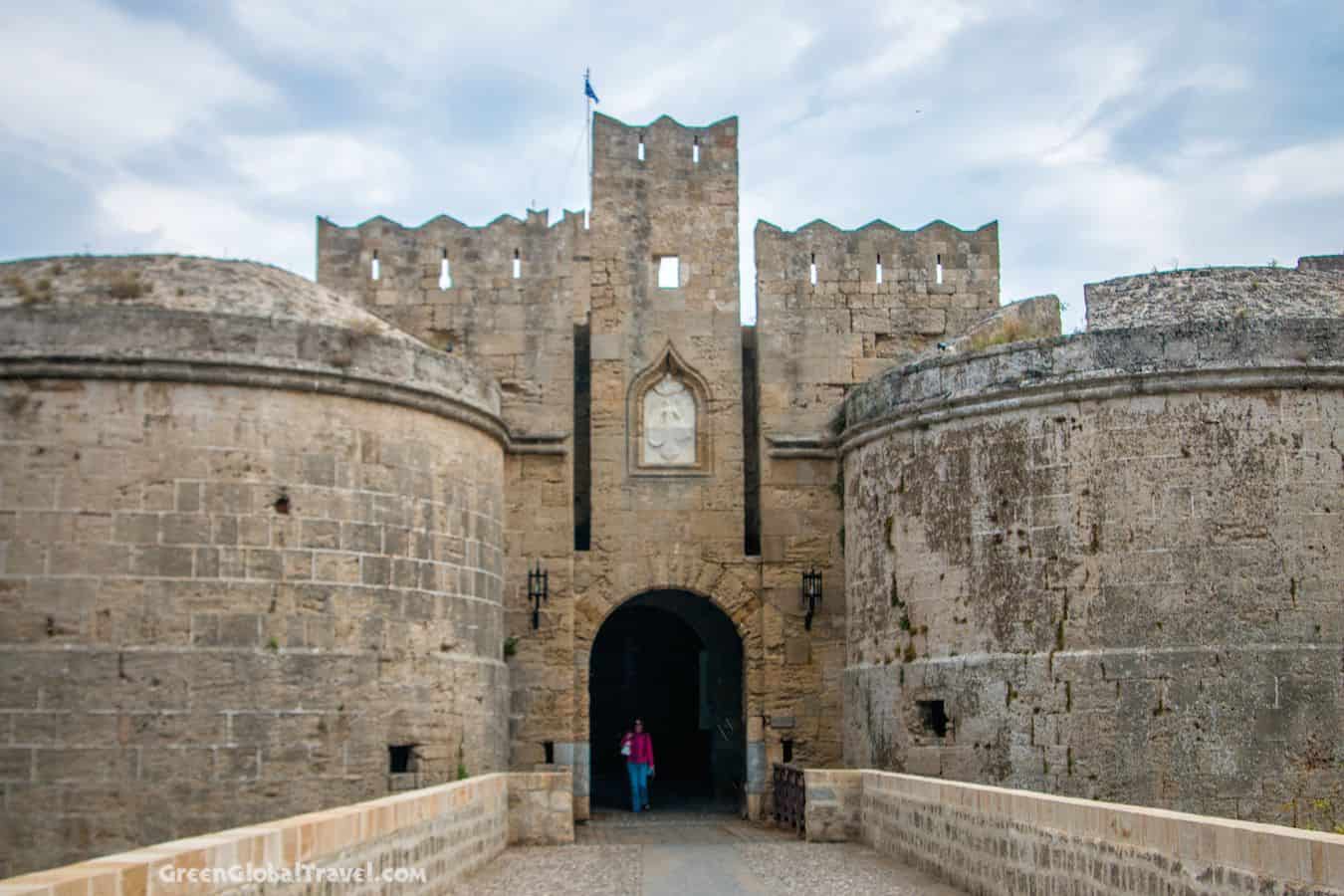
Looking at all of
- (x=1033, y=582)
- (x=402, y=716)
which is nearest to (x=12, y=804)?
(x=402, y=716)

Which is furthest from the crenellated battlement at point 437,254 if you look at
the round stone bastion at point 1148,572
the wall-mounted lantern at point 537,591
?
the round stone bastion at point 1148,572

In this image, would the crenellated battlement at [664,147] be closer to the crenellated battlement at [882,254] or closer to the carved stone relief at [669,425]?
the crenellated battlement at [882,254]

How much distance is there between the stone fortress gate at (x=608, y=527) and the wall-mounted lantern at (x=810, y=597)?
0.32 ft

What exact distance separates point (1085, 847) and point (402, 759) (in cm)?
756

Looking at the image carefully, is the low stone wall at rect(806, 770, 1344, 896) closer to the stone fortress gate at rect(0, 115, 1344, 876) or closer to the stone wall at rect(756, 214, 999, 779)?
the stone fortress gate at rect(0, 115, 1344, 876)

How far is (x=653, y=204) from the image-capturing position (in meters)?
18.3

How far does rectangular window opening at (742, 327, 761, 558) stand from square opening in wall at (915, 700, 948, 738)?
136 inches

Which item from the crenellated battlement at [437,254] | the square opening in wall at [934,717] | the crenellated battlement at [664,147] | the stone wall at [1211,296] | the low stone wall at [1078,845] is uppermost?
the crenellated battlement at [664,147]

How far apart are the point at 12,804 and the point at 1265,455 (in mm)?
10793

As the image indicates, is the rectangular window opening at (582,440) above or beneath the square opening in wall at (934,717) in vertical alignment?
above

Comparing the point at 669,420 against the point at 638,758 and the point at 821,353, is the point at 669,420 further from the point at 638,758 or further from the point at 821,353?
the point at 638,758

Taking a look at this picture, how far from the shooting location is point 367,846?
805 centimetres

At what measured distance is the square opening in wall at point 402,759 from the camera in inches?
542

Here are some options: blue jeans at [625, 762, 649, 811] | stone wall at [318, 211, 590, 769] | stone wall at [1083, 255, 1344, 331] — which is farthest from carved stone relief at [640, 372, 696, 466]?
stone wall at [1083, 255, 1344, 331]
